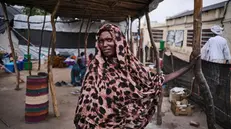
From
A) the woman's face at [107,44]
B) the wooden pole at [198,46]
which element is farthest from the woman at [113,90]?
the wooden pole at [198,46]

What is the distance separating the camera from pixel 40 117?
4.25 m

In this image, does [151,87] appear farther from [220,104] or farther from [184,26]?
[184,26]

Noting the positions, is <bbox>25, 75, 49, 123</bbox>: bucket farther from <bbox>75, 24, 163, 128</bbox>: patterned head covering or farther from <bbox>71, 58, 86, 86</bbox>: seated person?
<bbox>71, 58, 86, 86</bbox>: seated person

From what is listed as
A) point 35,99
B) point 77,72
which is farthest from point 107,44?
point 77,72

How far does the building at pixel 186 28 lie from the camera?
22.9ft

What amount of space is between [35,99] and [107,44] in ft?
9.45

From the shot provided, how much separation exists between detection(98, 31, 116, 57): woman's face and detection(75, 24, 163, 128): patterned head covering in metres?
0.03

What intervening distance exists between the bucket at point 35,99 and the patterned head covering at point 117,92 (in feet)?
8.29

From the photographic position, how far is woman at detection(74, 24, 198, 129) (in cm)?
177

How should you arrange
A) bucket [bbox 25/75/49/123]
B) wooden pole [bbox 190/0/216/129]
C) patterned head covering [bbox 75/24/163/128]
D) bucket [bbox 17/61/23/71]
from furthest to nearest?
bucket [bbox 17/61/23/71] → bucket [bbox 25/75/49/123] → wooden pole [bbox 190/0/216/129] → patterned head covering [bbox 75/24/163/128]

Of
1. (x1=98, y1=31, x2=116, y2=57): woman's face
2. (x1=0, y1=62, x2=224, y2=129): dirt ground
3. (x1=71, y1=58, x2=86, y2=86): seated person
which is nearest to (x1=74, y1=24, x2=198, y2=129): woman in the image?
(x1=98, y1=31, x2=116, y2=57): woman's face

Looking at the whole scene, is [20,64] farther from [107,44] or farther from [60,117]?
[107,44]

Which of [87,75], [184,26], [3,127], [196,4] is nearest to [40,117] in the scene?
[3,127]

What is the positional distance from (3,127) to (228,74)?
4.57m
